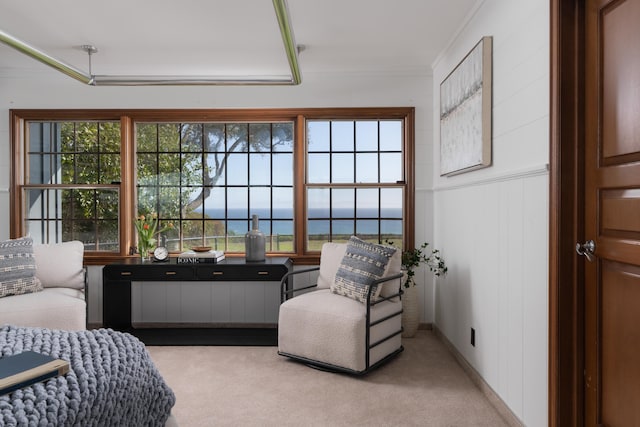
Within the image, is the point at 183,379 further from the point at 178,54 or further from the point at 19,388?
the point at 178,54

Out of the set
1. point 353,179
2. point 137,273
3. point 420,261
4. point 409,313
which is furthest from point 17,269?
point 420,261

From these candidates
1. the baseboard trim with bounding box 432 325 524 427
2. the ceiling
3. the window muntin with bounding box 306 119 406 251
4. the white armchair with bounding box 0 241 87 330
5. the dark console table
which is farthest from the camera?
the window muntin with bounding box 306 119 406 251

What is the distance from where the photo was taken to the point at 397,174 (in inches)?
185

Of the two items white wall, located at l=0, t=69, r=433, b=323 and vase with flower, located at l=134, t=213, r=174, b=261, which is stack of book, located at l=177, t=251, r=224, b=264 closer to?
vase with flower, located at l=134, t=213, r=174, b=261

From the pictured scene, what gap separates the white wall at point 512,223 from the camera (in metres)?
2.25

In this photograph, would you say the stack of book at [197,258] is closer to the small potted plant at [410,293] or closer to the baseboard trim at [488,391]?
the small potted plant at [410,293]

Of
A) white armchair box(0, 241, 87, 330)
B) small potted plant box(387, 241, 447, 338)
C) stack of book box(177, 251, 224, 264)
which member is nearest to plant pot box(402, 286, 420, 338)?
small potted plant box(387, 241, 447, 338)

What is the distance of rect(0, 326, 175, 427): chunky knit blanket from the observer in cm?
141

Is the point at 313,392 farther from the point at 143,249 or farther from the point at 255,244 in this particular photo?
the point at 143,249

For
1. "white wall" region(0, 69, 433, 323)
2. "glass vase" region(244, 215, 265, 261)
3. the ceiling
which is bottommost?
"glass vase" region(244, 215, 265, 261)

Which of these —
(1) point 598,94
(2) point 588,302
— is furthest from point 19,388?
(1) point 598,94

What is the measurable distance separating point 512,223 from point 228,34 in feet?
8.03

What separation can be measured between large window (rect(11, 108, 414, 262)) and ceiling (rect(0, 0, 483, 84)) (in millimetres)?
448

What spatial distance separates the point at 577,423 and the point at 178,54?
3.81 metres
